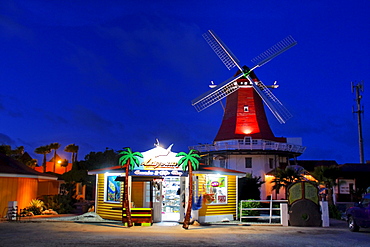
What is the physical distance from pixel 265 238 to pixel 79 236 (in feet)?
21.5

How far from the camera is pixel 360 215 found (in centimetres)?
1578

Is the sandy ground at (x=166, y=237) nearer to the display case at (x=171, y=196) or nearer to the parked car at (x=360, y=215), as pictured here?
the parked car at (x=360, y=215)

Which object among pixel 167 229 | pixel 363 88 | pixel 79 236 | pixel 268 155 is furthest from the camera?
pixel 363 88

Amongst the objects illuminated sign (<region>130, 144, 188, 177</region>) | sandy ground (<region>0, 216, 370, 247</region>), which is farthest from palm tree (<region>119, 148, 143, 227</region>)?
sandy ground (<region>0, 216, 370, 247</region>)

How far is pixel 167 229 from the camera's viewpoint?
16.4m

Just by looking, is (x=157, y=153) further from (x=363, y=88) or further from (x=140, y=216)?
(x=363, y=88)

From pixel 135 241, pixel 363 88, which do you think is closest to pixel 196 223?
pixel 135 241

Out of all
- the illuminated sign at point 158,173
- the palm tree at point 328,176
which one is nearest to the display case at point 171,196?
the illuminated sign at point 158,173

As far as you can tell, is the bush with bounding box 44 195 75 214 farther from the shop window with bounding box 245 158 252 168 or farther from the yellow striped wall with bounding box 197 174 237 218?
the shop window with bounding box 245 158 252 168

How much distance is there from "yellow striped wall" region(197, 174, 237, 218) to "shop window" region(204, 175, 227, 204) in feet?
0.75

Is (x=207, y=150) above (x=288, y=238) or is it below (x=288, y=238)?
above

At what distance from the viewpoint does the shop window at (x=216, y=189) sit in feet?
65.4

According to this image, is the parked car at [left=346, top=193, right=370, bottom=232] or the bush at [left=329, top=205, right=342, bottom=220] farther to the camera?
the bush at [left=329, top=205, right=342, bottom=220]

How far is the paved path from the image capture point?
12.1m
